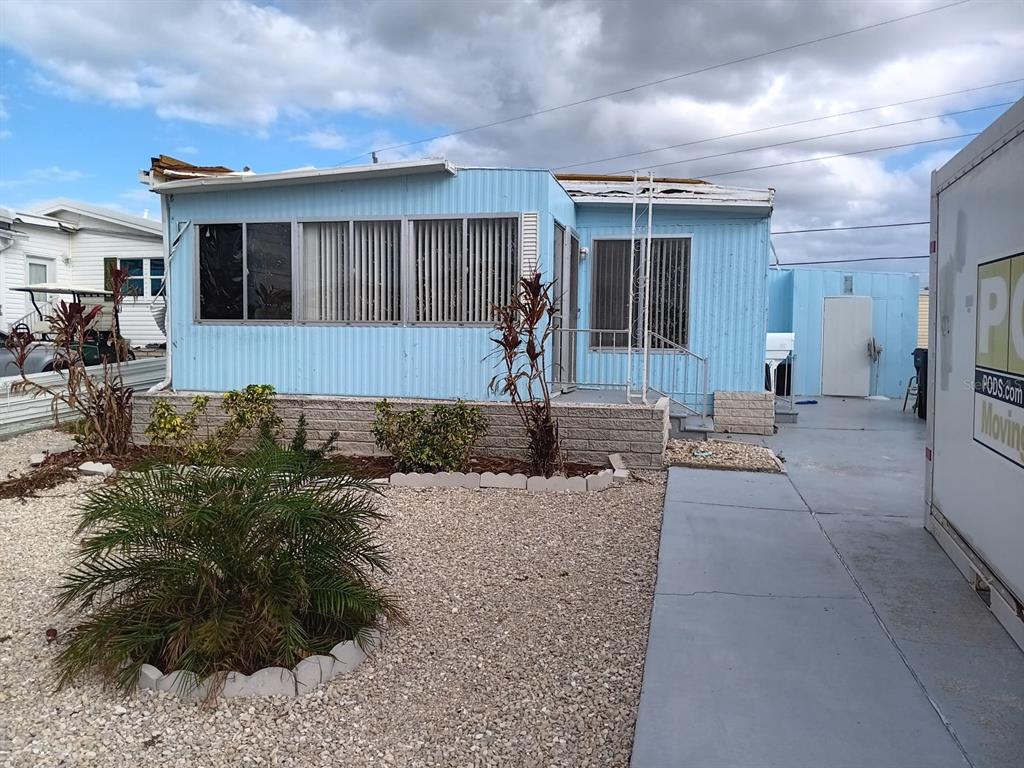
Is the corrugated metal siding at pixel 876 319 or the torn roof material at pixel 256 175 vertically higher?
the torn roof material at pixel 256 175

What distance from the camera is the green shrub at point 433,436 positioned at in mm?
7188

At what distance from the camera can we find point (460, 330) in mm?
8414

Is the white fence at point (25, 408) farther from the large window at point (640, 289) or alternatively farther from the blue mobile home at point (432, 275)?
the large window at point (640, 289)

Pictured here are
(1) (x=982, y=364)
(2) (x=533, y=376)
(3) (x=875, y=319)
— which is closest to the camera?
(1) (x=982, y=364)

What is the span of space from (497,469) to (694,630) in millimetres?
3731

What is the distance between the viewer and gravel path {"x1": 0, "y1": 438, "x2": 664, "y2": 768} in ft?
9.57

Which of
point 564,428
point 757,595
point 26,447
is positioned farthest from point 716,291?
point 26,447

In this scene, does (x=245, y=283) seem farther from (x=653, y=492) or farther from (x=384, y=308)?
(x=653, y=492)

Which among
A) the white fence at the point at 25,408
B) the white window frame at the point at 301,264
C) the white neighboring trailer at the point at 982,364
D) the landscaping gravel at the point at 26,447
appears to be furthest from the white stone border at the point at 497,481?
the white fence at the point at 25,408

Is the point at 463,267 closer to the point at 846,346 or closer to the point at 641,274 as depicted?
the point at 641,274

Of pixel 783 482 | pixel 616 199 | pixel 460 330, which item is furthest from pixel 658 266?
pixel 783 482

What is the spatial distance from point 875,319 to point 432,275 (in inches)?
397

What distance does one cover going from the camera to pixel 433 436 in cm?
721

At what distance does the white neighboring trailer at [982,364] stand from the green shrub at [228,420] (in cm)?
569
